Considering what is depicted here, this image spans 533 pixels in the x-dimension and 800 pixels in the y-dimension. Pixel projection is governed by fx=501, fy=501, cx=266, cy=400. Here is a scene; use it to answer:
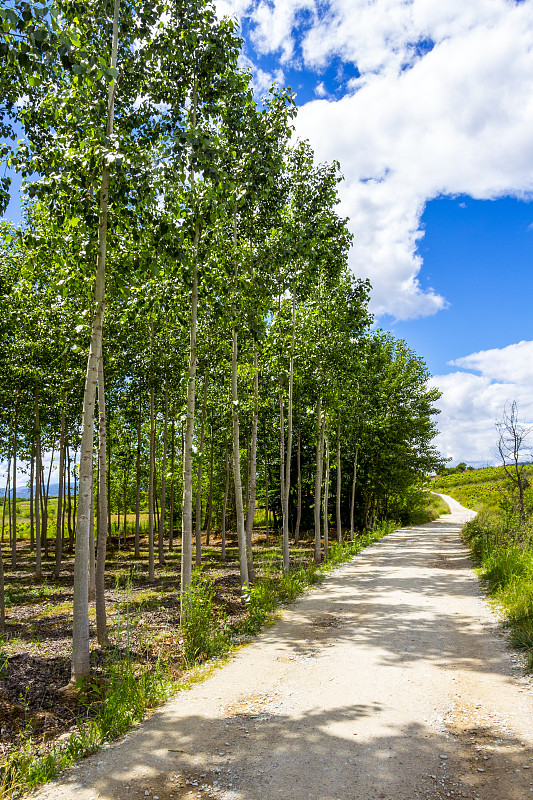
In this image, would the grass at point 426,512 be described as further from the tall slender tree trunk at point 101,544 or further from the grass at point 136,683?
the tall slender tree trunk at point 101,544

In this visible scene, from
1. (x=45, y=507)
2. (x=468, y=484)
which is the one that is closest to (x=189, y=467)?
(x=45, y=507)

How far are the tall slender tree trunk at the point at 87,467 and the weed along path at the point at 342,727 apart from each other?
5.31ft

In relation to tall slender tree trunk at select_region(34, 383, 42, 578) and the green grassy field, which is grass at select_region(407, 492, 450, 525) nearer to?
the green grassy field

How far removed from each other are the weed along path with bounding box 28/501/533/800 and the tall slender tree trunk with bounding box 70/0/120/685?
162cm

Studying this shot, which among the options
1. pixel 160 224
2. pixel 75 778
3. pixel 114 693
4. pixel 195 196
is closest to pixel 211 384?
pixel 195 196

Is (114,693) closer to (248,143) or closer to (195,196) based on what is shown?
(195,196)

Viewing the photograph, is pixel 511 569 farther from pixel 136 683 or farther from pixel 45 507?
pixel 45 507

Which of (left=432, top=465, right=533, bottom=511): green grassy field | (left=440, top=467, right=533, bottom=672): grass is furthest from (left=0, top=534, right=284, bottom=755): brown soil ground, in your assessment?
(left=432, top=465, right=533, bottom=511): green grassy field

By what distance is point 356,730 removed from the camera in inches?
200

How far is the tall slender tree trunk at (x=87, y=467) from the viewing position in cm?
694

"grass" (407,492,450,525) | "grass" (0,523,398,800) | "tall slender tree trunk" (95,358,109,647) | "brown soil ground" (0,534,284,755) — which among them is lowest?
"grass" (407,492,450,525)

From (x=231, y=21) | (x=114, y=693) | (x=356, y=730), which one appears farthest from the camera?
(x=231, y=21)

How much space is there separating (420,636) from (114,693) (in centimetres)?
535

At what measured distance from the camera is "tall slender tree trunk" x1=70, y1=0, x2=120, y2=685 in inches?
273
